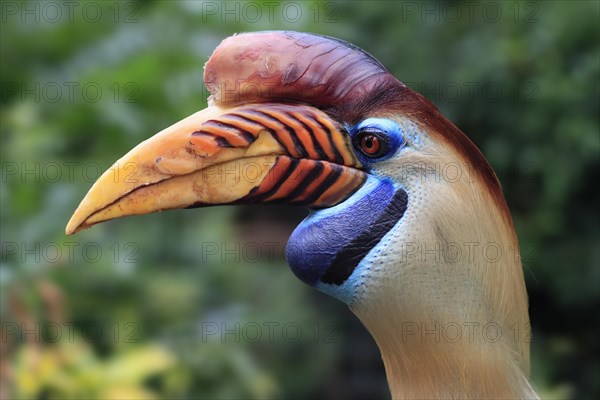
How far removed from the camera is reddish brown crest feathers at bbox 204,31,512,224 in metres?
1.83

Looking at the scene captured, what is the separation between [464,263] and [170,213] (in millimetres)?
3300

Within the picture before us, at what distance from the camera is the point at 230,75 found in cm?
187

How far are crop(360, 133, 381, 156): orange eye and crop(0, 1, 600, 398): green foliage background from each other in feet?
8.51

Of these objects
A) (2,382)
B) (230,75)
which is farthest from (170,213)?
(230,75)

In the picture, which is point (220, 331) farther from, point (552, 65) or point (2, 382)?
point (552, 65)

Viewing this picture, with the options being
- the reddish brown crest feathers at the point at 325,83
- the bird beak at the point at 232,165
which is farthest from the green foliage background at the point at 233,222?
the reddish brown crest feathers at the point at 325,83

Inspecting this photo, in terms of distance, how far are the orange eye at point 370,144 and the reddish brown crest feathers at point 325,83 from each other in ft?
0.15

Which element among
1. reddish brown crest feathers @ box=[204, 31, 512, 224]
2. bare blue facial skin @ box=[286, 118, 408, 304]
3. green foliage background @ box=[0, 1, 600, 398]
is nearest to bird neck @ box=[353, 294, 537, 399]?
bare blue facial skin @ box=[286, 118, 408, 304]

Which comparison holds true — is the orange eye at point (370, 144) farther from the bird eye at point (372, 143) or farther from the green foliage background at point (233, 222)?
the green foliage background at point (233, 222)

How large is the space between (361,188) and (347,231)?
98 mm

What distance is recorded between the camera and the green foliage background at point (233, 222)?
4359 millimetres

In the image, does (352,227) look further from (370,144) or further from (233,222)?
(233,222)

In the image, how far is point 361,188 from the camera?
1850 millimetres

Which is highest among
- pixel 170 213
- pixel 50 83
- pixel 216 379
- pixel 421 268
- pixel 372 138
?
pixel 372 138
